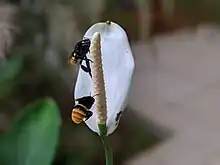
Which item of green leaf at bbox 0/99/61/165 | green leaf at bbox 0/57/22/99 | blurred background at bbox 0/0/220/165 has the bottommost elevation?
blurred background at bbox 0/0/220/165

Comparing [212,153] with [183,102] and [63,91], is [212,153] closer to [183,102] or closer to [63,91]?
[183,102]

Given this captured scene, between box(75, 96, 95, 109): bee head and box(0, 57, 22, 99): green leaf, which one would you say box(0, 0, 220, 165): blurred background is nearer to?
box(0, 57, 22, 99): green leaf

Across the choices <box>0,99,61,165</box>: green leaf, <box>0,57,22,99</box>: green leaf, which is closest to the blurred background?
<box>0,57,22,99</box>: green leaf

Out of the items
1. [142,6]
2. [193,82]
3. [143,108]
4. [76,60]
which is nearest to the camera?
[76,60]

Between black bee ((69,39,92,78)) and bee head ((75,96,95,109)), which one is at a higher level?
black bee ((69,39,92,78))

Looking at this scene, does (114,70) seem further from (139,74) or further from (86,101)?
(139,74)

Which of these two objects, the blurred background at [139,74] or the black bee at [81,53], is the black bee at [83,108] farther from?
the blurred background at [139,74]

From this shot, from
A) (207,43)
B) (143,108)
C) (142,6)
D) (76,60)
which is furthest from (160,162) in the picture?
(76,60)
